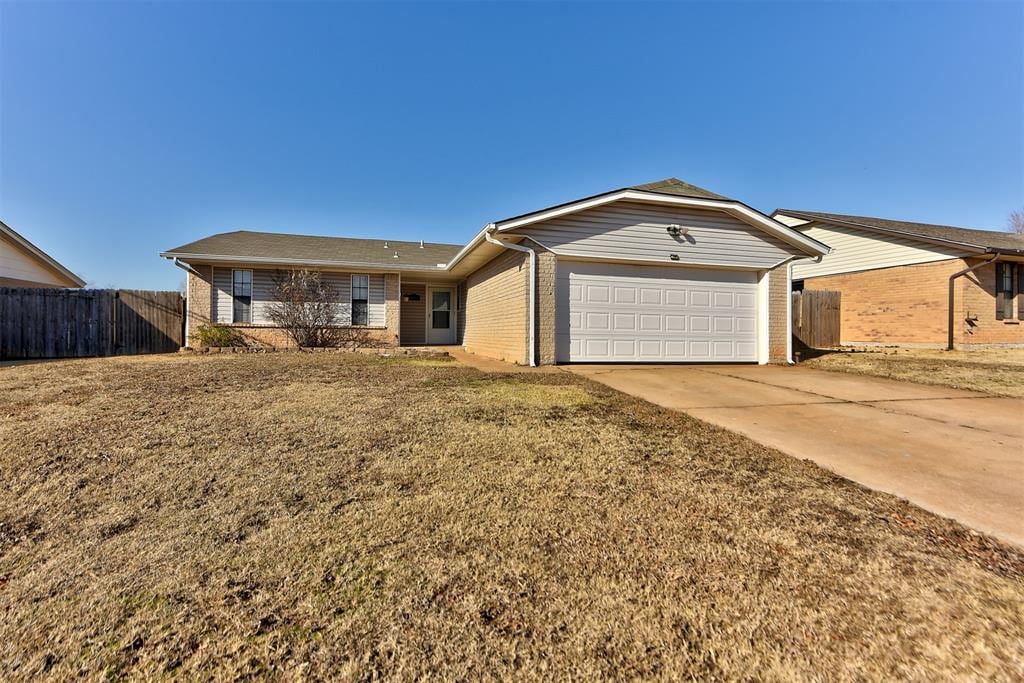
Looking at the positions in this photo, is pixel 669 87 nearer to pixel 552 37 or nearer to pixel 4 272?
pixel 552 37

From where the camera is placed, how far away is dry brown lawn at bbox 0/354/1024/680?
1.32 m

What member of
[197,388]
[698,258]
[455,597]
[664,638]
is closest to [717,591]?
[664,638]

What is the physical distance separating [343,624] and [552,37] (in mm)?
12563

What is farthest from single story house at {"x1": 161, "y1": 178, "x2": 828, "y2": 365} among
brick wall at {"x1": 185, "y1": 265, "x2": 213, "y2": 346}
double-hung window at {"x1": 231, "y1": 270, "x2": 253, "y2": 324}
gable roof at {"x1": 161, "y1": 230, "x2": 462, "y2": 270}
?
double-hung window at {"x1": 231, "y1": 270, "x2": 253, "y2": 324}

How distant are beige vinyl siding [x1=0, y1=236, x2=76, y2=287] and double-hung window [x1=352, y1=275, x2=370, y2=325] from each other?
999 cm

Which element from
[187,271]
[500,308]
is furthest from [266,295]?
[500,308]

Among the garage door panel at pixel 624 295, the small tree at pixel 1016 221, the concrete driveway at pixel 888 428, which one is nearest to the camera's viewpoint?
the concrete driveway at pixel 888 428

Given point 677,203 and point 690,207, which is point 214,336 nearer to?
point 677,203

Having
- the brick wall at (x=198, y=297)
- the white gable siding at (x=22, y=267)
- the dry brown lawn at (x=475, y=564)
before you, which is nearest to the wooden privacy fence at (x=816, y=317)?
the dry brown lawn at (x=475, y=564)

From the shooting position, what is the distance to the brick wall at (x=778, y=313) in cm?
962

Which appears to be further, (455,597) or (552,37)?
(552,37)

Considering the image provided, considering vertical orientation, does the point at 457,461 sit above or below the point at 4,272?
below

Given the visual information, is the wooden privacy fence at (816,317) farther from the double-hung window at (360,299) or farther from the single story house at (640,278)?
the double-hung window at (360,299)

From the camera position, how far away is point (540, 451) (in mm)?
3230
